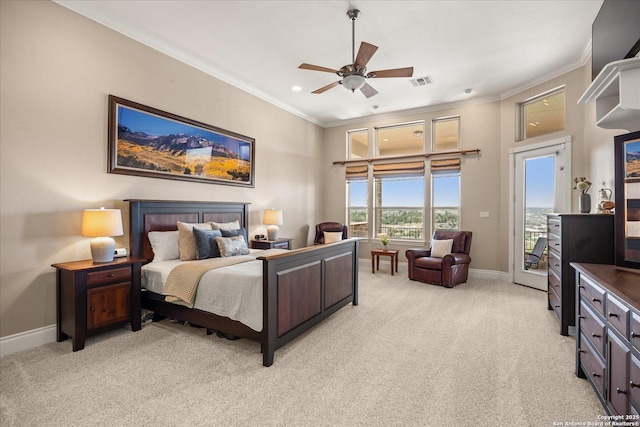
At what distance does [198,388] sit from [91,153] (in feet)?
8.94

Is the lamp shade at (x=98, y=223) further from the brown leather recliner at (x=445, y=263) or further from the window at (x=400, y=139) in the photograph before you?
the window at (x=400, y=139)

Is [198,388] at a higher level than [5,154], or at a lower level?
lower

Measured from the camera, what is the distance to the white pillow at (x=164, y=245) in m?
3.64

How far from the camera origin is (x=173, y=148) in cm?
410

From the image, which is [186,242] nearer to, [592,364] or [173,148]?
[173,148]

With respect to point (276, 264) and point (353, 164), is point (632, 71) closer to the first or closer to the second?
point (276, 264)

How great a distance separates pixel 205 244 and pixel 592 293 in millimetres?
3674

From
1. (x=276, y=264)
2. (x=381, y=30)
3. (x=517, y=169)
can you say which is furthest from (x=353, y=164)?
(x=276, y=264)

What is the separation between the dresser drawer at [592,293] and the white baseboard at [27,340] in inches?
180

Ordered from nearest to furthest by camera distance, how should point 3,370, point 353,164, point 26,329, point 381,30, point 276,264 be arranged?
point 3,370, point 276,264, point 26,329, point 381,30, point 353,164

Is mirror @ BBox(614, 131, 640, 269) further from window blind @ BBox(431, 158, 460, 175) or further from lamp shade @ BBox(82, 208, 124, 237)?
lamp shade @ BBox(82, 208, 124, 237)

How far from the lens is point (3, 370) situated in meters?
2.45

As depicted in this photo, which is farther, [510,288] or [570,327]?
[510,288]

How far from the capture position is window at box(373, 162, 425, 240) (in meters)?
6.51
